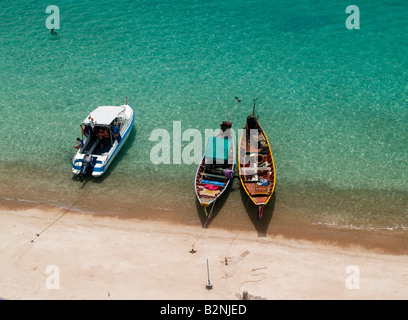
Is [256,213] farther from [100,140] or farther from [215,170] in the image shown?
[100,140]

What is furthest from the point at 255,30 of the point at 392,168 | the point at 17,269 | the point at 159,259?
the point at 17,269

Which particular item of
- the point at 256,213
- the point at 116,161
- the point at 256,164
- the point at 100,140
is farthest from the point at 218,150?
the point at 100,140

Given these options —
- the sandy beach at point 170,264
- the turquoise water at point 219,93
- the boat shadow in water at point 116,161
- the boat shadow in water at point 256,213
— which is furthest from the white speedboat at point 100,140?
the boat shadow in water at point 256,213

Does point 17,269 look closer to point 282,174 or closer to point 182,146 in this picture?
point 182,146

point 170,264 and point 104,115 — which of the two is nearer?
point 170,264

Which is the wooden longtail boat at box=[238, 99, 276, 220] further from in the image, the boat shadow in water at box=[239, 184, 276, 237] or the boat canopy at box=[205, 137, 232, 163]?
the boat canopy at box=[205, 137, 232, 163]
